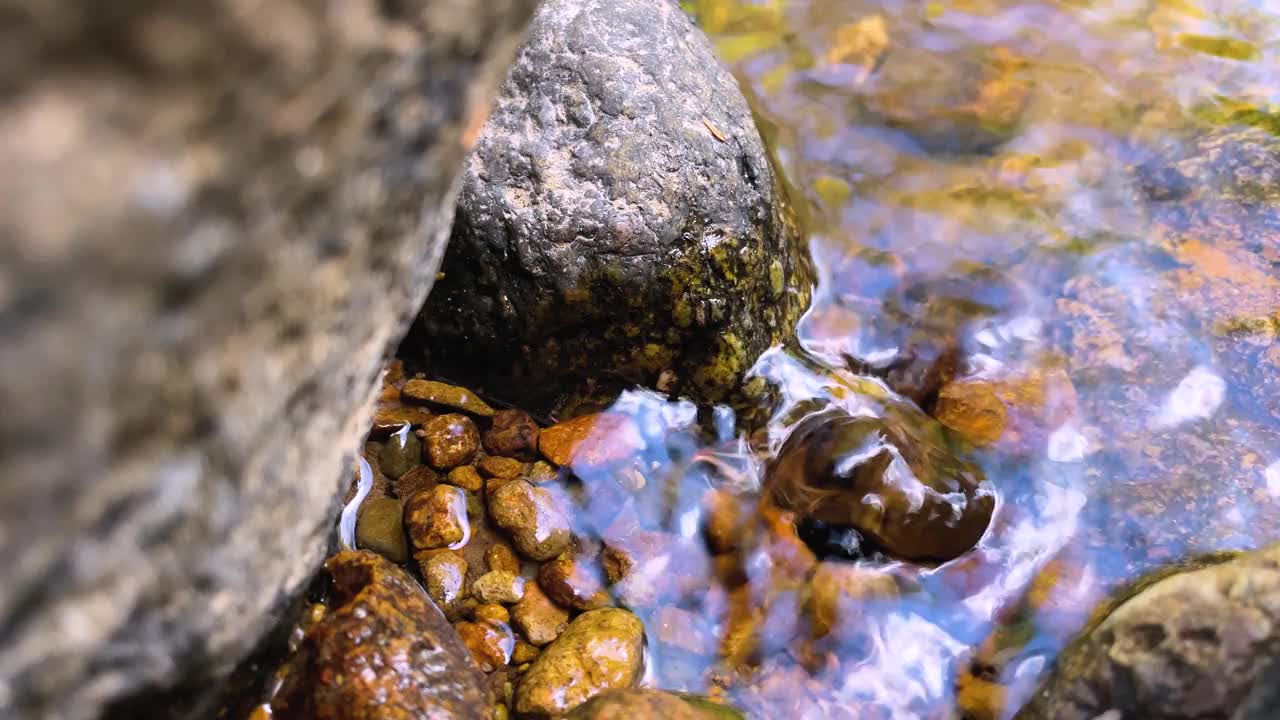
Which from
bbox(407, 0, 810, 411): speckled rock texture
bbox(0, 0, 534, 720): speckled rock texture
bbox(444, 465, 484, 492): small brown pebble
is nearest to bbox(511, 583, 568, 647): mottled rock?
bbox(444, 465, 484, 492): small brown pebble

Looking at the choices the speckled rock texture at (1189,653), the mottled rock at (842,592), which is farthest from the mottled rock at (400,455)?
the speckled rock texture at (1189,653)

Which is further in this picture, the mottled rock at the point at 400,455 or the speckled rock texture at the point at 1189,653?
the mottled rock at the point at 400,455

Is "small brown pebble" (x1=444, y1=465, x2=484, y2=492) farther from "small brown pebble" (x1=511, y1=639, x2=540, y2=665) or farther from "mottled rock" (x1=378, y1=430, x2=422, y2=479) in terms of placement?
"small brown pebble" (x1=511, y1=639, x2=540, y2=665)

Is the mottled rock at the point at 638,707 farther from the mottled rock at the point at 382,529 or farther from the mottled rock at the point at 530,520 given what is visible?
the mottled rock at the point at 382,529

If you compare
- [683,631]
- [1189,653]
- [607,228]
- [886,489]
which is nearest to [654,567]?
Result: [683,631]

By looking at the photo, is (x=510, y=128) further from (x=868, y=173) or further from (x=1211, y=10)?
(x=1211, y=10)

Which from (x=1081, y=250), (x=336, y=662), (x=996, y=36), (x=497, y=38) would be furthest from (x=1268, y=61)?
(x=336, y=662)
